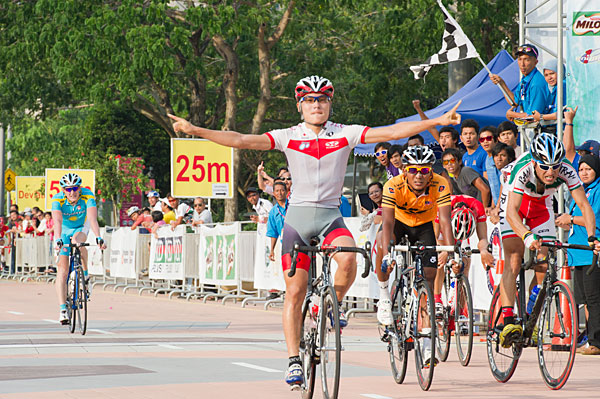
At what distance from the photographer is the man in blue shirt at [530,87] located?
1350 centimetres

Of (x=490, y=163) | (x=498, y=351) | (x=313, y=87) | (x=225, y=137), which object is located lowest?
(x=498, y=351)

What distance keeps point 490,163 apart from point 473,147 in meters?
0.42

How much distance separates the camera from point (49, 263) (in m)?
32.7

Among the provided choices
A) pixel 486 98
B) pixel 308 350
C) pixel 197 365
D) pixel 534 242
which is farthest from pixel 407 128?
pixel 486 98

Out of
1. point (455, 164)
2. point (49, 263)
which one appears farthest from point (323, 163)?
point (49, 263)

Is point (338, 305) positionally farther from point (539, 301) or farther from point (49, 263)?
Answer: point (49, 263)

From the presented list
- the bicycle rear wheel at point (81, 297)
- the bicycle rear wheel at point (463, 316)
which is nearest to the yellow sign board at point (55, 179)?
the bicycle rear wheel at point (81, 297)

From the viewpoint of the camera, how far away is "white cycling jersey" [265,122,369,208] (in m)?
8.25

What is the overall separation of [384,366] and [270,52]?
2561cm

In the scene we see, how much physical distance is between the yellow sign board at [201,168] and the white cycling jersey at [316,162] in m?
16.1

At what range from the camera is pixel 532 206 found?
9383 millimetres

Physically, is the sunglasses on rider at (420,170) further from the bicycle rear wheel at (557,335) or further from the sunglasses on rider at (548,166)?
the bicycle rear wheel at (557,335)

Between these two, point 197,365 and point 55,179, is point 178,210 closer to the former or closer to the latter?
point 55,179

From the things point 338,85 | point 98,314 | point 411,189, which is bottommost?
point 98,314
